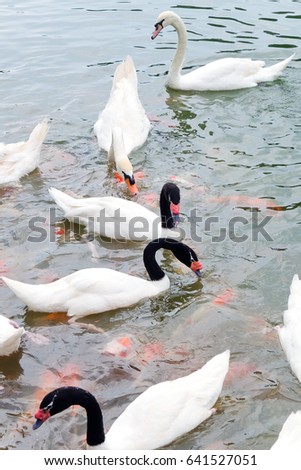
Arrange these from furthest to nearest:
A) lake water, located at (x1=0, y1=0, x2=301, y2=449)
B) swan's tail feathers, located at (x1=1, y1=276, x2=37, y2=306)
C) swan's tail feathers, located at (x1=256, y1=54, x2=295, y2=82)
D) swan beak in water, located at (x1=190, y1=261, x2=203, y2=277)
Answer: swan's tail feathers, located at (x1=256, y1=54, x2=295, y2=82)
swan beak in water, located at (x1=190, y1=261, x2=203, y2=277)
swan's tail feathers, located at (x1=1, y1=276, x2=37, y2=306)
lake water, located at (x1=0, y1=0, x2=301, y2=449)

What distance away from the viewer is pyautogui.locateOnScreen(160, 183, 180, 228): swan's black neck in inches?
331

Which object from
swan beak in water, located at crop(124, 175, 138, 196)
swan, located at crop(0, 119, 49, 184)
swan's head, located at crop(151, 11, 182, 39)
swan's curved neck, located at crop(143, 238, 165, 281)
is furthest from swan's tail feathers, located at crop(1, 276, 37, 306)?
swan's head, located at crop(151, 11, 182, 39)

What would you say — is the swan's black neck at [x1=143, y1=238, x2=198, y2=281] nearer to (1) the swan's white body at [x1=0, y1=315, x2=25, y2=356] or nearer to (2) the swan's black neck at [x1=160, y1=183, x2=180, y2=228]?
→ (2) the swan's black neck at [x1=160, y1=183, x2=180, y2=228]

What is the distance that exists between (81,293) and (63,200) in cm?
199

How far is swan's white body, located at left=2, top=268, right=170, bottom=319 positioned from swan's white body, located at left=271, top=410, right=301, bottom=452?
8.30ft

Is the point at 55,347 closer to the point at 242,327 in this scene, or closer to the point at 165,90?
the point at 242,327

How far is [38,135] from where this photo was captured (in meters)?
10.0

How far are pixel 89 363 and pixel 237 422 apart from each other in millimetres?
1431

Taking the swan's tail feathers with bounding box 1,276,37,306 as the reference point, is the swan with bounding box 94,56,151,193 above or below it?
above

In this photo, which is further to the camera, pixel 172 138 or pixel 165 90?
pixel 165 90

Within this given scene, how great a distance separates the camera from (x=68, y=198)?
8.95 m

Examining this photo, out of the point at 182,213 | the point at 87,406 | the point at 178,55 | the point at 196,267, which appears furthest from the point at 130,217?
the point at 178,55

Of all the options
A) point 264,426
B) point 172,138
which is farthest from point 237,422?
point 172,138

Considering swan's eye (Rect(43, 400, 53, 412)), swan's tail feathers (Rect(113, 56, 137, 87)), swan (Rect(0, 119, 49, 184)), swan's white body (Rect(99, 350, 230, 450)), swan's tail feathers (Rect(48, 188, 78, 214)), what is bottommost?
swan's white body (Rect(99, 350, 230, 450))
